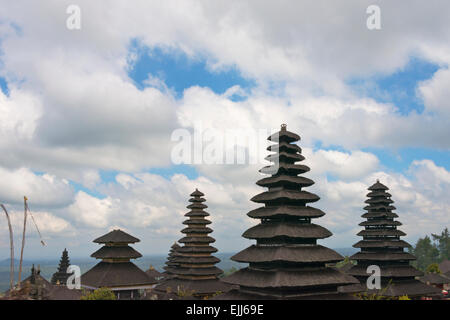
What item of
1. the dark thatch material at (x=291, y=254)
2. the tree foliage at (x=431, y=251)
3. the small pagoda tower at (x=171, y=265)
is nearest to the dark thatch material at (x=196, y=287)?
the small pagoda tower at (x=171, y=265)

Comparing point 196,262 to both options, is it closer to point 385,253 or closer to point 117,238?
point 117,238

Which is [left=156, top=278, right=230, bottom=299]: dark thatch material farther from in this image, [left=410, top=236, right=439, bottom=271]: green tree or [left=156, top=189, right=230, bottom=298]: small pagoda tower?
[left=410, top=236, right=439, bottom=271]: green tree

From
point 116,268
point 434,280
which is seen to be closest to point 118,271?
point 116,268

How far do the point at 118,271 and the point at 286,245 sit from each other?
57.6 feet

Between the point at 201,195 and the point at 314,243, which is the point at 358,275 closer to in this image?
the point at 314,243

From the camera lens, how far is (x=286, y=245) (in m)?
30.0

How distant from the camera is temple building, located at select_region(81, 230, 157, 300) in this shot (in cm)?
3694

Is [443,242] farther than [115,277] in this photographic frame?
Yes

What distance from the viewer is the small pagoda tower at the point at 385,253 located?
41.7 m

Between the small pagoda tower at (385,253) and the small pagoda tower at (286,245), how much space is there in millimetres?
14101
